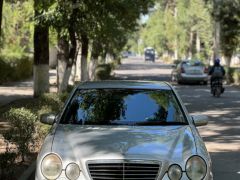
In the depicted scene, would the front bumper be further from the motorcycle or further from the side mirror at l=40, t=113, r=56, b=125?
the side mirror at l=40, t=113, r=56, b=125

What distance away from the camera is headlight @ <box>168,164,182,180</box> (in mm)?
5445

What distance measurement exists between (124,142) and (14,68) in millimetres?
29471

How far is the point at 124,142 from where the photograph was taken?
227 inches

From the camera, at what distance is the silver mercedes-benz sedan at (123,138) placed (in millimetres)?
5445

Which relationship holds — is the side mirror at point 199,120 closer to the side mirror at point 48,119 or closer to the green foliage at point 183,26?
the side mirror at point 48,119

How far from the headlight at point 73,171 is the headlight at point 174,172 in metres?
0.87

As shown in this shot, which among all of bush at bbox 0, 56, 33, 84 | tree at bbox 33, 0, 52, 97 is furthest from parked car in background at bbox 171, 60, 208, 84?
tree at bbox 33, 0, 52, 97

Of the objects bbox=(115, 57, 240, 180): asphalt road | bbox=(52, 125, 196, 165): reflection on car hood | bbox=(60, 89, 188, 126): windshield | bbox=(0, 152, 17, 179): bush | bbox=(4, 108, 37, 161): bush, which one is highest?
bbox=(60, 89, 188, 126): windshield

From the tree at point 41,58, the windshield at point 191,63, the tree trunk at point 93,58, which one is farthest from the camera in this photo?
the windshield at point 191,63

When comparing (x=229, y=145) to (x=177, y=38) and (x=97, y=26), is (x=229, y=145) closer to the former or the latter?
(x=97, y=26)

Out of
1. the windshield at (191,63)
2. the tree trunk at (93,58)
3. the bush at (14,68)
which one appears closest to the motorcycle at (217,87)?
the tree trunk at (93,58)

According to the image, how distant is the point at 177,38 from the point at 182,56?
226 inches

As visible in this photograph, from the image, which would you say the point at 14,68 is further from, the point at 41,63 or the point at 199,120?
the point at 199,120

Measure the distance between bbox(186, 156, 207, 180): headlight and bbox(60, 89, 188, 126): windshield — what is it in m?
1.11
